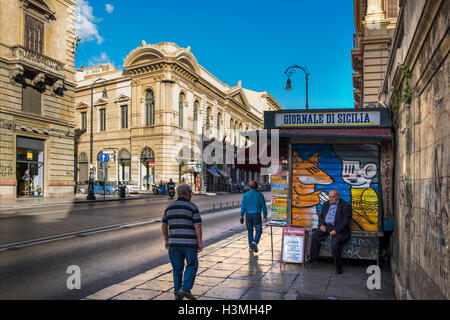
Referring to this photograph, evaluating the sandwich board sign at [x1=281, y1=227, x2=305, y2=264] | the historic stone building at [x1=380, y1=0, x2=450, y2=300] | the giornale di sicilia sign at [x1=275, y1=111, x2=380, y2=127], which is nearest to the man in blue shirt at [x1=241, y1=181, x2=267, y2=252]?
the sandwich board sign at [x1=281, y1=227, x2=305, y2=264]

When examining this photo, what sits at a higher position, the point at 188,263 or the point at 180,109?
the point at 180,109

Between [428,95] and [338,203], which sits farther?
[338,203]

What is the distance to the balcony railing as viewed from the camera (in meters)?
24.7

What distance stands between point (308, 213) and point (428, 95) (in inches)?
177

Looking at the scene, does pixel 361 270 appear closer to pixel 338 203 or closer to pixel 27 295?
pixel 338 203

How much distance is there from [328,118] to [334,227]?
2087mm

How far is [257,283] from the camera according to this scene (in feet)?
21.0

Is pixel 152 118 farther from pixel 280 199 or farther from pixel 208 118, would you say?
pixel 280 199

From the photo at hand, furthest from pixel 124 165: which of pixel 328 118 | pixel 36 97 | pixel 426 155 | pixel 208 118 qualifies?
pixel 426 155

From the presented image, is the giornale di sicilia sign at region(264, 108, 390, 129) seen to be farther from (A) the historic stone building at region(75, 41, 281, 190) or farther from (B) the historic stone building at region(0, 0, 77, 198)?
(A) the historic stone building at region(75, 41, 281, 190)

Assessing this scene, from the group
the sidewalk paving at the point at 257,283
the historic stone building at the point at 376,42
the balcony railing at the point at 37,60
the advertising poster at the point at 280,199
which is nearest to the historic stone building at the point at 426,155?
the sidewalk paving at the point at 257,283

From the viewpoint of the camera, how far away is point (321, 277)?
6.88 meters

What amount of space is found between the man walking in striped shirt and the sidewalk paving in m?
0.40
